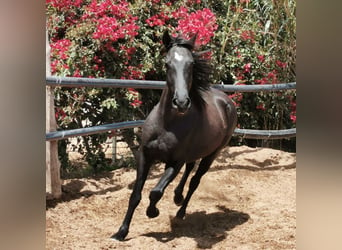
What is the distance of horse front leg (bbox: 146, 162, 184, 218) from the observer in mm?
2721

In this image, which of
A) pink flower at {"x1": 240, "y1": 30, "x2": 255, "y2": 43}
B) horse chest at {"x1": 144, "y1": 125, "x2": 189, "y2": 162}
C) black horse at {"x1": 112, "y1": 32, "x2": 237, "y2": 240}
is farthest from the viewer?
pink flower at {"x1": 240, "y1": 30, "x2": 255, "y2": 43}

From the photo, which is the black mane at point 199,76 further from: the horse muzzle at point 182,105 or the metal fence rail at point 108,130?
the metal fence rail at point 108,130

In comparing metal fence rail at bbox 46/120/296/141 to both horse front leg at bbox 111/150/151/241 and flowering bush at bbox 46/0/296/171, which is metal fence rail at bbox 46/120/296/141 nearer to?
flowering bush at bbox 46/0/296/171

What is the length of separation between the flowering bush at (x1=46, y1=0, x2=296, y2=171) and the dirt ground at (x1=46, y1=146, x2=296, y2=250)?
840 millimetres

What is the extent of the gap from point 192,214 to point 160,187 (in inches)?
43.1

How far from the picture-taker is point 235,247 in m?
2.96

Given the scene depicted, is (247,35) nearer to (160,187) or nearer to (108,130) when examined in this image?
(108,130)

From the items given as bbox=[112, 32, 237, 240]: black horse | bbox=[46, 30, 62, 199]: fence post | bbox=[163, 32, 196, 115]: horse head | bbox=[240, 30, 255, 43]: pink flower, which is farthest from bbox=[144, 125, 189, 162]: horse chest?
bbox=[240, 30, 255, 43]: pink flower

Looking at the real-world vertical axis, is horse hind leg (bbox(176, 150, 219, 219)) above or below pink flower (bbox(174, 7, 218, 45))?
below

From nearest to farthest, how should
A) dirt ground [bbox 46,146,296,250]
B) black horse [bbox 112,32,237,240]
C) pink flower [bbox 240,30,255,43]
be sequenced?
black horse [bbox 112,32,237,240]
dirt ground [bbox 46,146,296,250]
pink flower [bbox 240,30,255,43]

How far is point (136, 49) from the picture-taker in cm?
486

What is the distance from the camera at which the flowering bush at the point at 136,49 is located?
4609 millimetres
